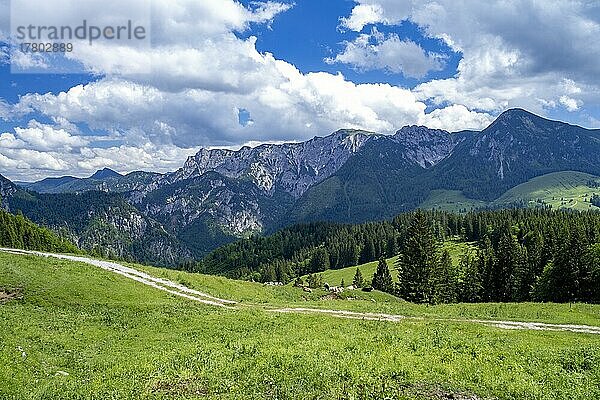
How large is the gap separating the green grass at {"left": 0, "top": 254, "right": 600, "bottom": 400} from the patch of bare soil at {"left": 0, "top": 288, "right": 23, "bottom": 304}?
2.88 feet

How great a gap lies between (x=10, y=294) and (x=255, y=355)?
29.9 m

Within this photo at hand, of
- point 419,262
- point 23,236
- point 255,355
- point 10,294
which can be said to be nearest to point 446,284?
point 419,262

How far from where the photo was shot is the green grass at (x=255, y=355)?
19.2 m

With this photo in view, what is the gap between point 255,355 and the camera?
23.7m

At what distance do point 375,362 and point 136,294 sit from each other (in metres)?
32.3

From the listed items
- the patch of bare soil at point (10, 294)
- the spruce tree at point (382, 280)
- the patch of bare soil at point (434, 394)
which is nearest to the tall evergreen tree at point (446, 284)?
the spruce tree at point (382, 280)

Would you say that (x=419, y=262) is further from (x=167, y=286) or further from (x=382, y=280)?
(x=382, y=280)

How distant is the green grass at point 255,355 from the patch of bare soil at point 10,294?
34.5 inches

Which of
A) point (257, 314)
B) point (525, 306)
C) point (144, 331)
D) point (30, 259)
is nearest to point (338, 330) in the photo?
point (257, 314)

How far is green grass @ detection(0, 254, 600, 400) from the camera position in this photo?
63.1ft

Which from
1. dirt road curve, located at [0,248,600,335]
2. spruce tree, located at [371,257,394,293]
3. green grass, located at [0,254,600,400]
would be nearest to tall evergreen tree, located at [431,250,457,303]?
spruce tree, located at [371,257,394,293]

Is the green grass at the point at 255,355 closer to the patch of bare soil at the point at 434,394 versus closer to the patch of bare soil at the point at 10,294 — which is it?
the patch of bare soil at the point at 434,394

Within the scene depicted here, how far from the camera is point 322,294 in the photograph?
66312 millimetres

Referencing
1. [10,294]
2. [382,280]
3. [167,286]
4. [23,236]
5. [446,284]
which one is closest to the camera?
[10,294]
